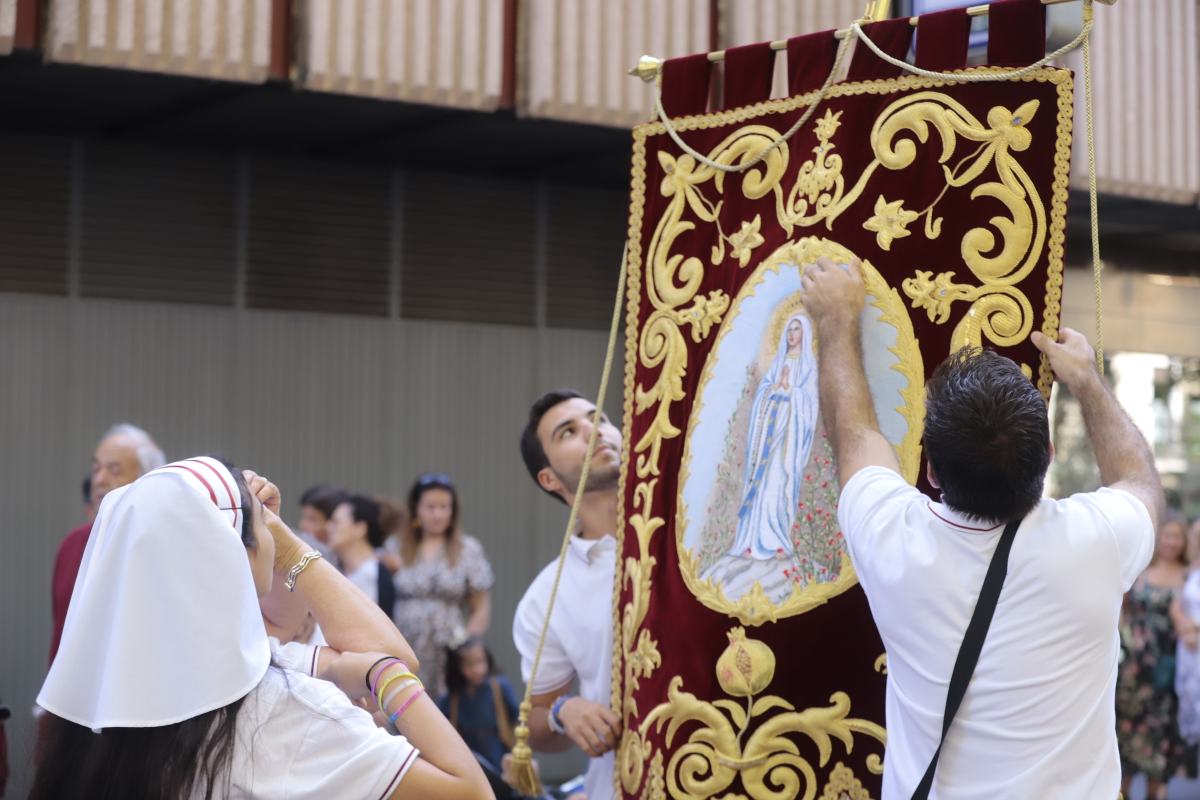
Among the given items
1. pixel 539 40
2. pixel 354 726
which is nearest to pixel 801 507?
pixel 354 726

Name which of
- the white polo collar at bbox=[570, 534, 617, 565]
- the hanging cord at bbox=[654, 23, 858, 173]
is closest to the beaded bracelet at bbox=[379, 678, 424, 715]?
the hanging cord at bbox=[654, 23, 858, 173]

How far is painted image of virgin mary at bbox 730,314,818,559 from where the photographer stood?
2818 millimetres

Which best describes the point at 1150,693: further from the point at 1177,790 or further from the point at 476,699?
the point at 476,699

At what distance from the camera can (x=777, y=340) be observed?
9.46 ft

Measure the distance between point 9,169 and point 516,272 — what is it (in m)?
2.96

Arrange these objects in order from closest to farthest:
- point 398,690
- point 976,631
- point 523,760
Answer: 1. point 398,690
2. point 976,631
3. point 523,760

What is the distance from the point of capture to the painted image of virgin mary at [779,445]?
2.82 metres

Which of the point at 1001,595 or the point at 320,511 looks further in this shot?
the point at 320,511

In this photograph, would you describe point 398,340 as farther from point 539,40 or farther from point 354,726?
point 354,726

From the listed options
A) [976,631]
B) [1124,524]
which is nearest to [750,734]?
[976,631]

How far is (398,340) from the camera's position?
344 inches

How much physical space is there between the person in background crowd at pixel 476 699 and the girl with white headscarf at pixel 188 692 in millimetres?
4759

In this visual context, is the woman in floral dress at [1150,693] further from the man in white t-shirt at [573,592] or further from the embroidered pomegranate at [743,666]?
the embroidered pomegranate at [743,666]

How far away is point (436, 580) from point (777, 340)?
14.6ft
